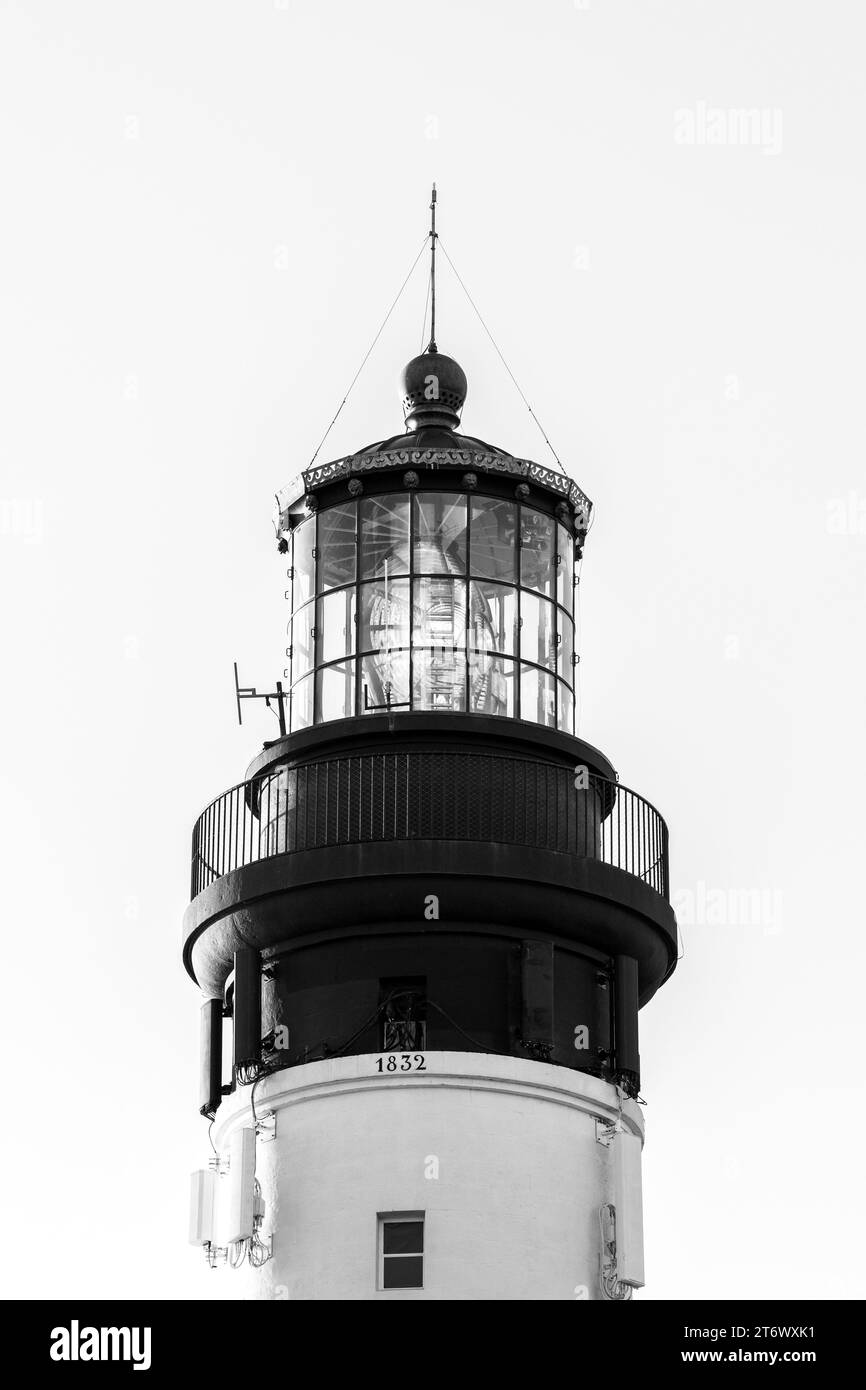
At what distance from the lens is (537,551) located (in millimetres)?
39656

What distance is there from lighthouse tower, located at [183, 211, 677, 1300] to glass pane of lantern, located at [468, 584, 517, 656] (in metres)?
0.04

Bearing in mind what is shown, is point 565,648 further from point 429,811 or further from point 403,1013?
point 403,1013

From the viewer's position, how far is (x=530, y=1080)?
36.0m

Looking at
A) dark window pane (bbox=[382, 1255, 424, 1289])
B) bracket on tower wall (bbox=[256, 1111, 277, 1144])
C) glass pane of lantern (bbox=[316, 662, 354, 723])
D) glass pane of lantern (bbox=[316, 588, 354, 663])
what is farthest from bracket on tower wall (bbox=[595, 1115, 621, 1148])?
glass pane of lantern (bbox=[316, 588, 354, 663])

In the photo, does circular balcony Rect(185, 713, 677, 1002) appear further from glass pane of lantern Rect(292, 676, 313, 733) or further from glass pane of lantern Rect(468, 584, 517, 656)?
glass pane of lantern Rect(468, 584, 517, 656)

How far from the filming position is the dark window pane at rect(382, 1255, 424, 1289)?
35.0 metres

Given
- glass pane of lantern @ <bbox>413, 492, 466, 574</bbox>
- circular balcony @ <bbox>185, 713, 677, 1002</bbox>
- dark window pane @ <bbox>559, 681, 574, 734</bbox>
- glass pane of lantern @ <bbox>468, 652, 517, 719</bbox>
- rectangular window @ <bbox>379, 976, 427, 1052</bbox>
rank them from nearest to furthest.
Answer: rectangular window @ <bbox>379, 976, 427, 1052</bbox> → circular balcony @ <bbox>185, 713, 677, 1002</bbox> → glass pane of lantern @ <bbox>468, 652, 517, 719</bbox> → glass pane of lantern @ <bbox>413, 492, 466, 574</bbox> → dark window pane @ <bbox>559, 681, 574, 734</bbox>

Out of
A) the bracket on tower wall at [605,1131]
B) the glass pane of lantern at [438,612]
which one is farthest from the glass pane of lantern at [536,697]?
the bracket on tower wall at [605,1131]

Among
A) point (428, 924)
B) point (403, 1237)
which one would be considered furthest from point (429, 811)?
point (403, 1237)

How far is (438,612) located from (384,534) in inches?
50.9
